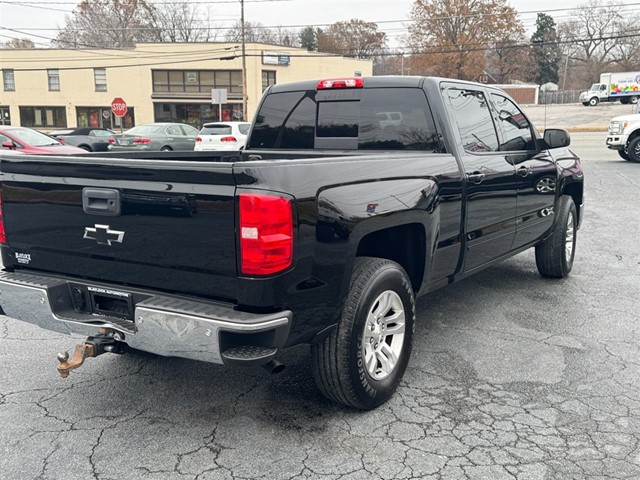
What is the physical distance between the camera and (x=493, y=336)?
15.6 ft

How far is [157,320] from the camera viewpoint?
9.39ft

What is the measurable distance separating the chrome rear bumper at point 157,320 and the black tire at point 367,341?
0.49 meters

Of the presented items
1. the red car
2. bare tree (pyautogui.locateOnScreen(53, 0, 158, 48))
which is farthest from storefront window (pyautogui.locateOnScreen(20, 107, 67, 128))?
the red car

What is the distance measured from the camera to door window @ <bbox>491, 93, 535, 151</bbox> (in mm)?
5195

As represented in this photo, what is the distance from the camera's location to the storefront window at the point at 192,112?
47188 millimetres

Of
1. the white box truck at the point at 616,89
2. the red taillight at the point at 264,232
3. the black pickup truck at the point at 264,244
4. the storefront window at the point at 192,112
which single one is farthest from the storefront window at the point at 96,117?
the red taillight at the point at 264,232

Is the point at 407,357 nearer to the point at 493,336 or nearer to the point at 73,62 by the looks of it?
the point at 493,336

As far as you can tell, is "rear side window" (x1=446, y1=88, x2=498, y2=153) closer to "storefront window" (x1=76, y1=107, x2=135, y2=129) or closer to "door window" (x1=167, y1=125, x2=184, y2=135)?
"door window" (x1=167, y1=125, x2=184, y2=135)

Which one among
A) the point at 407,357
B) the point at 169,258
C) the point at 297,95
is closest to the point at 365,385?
the point at 407,357

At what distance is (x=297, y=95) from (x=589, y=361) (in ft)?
9.47

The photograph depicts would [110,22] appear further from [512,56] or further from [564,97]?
[564,97]

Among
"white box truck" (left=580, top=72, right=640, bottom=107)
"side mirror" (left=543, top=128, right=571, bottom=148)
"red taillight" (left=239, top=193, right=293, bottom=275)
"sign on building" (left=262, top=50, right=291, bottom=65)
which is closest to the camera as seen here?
"red taillight" (left=239, top=193, right=293, bottom=275)

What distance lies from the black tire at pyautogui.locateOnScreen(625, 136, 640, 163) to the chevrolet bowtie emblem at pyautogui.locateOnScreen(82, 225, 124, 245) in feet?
58.8

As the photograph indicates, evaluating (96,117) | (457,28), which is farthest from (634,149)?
(457,28)
